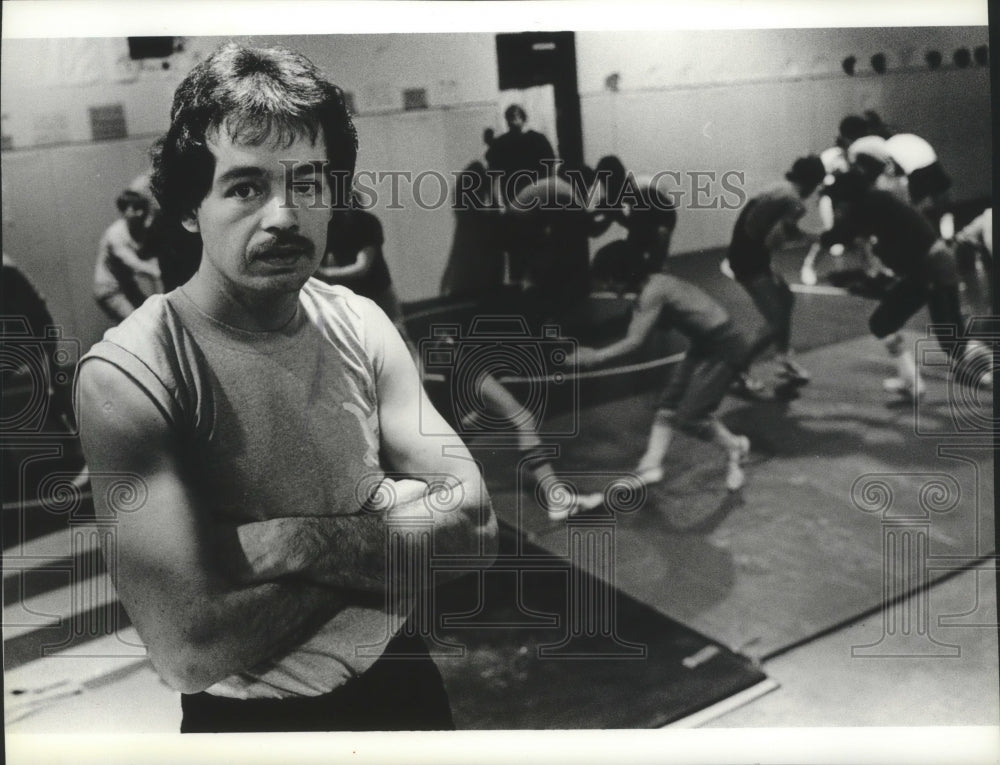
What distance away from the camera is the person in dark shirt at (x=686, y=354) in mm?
2932

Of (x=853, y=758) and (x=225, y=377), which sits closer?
(x=225, y=377)

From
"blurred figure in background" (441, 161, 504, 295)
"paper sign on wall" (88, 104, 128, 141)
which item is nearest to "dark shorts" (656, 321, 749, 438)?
"blurred figure in background" (441, 161, 504, 295)

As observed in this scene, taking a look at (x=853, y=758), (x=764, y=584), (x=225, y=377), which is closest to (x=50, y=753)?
(x=225, y=377)

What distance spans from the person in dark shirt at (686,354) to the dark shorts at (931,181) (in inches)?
28.6

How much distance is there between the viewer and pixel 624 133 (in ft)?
Result: 9.50

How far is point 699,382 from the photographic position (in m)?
2.99

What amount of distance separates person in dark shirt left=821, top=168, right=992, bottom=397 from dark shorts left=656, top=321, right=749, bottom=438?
1.46 ft

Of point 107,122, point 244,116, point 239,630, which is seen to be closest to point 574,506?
point 239,630

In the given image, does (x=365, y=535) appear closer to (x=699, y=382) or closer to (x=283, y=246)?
Answer: (x=283, y=246)

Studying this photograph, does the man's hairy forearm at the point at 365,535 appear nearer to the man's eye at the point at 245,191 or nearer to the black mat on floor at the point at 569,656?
the black mat on floor at the point at 569,656

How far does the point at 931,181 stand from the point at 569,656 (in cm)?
183

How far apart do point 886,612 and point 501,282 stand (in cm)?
156

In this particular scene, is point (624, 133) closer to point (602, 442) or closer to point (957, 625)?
point (602, 442)

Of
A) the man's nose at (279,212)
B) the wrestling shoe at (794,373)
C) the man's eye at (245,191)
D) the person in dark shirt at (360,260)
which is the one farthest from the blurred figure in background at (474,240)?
the wrestling shoe at (794,373)
